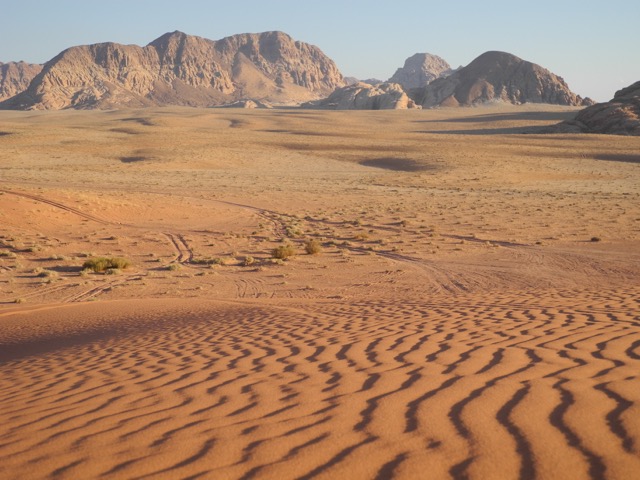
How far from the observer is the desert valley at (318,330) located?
387 cm

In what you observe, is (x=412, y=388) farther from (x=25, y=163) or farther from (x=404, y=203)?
(x=25, y=163)

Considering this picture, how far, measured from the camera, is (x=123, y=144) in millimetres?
69438

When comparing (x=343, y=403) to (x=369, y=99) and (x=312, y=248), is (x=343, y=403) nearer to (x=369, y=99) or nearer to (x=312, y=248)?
(x=312, y=248)

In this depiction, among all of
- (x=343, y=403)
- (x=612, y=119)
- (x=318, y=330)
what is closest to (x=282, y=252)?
(x=318, y=330)

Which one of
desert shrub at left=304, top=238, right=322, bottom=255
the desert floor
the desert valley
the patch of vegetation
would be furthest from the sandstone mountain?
the patch of vegetation

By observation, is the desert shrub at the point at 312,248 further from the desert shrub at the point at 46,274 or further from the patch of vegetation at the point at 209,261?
the desert shrub at the point at 46,274

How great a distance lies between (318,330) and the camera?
29.7 ft

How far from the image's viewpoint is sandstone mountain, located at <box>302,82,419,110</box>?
161 meters

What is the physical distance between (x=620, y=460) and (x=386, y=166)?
5538 cm

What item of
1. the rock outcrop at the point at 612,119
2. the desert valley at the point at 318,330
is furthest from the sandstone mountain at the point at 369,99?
the desert valley at the point at 318,330

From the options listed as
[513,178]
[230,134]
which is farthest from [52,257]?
[230,134]

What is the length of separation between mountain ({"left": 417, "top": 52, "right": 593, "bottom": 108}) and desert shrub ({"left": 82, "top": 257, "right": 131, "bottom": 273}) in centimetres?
17093

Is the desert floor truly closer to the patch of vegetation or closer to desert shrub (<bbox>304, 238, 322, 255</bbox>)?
the patch of vegetation

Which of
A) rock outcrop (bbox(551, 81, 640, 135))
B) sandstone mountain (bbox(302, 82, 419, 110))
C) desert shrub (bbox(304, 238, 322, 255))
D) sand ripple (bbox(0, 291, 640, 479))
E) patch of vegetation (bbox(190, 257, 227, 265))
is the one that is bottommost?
patch of vegetation (bbox(190, 257, 227, 265))
